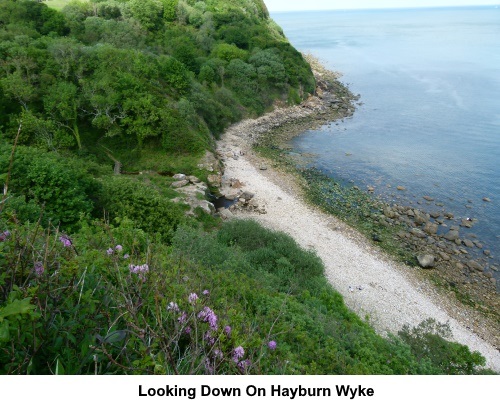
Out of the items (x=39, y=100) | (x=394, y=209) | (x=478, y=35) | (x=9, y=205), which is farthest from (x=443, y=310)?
(x=478, y=35)

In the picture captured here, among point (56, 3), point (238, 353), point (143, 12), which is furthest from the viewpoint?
point (143, 12)

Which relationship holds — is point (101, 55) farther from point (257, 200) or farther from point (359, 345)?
point (359, 345)

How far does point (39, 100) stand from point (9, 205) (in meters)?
22.7

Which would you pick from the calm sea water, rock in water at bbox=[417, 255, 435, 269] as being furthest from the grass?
rock in water at bbox=[417, 255, 435, 269]

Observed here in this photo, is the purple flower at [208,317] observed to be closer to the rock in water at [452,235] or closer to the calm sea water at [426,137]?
the rock in water at [452,235]

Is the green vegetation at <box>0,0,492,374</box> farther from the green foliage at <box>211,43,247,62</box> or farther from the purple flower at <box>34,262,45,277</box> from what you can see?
the green foliage at <box>211,43,247,62</box>

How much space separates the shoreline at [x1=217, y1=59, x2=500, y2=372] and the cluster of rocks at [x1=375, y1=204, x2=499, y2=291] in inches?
120

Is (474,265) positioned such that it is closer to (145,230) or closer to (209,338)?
(145,230)

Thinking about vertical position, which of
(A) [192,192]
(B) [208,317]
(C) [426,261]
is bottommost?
(C) [426,261]

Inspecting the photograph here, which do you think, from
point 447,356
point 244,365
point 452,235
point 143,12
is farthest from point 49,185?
point 143,12

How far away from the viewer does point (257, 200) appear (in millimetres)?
31781

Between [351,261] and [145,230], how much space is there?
14.9m

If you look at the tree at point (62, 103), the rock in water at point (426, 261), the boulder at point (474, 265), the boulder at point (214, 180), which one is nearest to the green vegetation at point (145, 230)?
the tree at point (62, 103)

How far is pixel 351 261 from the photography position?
990 inches
